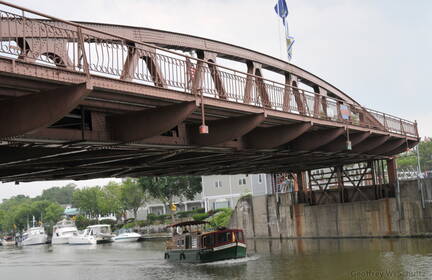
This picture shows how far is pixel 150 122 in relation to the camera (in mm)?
16344

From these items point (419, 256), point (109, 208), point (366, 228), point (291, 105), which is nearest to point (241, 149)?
point (291, 105)

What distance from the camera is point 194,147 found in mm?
19797

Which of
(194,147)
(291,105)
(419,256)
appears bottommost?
(419,256)

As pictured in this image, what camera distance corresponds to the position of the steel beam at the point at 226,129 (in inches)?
772

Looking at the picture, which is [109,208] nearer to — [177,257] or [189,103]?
[177,257]

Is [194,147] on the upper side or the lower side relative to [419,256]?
upper

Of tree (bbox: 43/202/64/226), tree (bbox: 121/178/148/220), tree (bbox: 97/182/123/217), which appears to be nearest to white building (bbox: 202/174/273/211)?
tree (bbox: 121/178/148/220)

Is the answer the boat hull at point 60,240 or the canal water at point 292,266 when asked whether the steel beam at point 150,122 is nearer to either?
the canal water at point 292,266

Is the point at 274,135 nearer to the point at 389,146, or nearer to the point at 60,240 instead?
the point at 389,146

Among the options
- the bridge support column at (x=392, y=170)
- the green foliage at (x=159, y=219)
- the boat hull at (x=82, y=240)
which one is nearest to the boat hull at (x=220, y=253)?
the bridge support column at (x=392, y=170)

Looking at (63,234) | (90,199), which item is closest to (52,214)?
(90,199)

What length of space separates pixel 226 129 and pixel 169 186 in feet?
222

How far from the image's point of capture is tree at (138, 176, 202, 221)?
280 ft

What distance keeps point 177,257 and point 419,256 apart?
53.3ft
